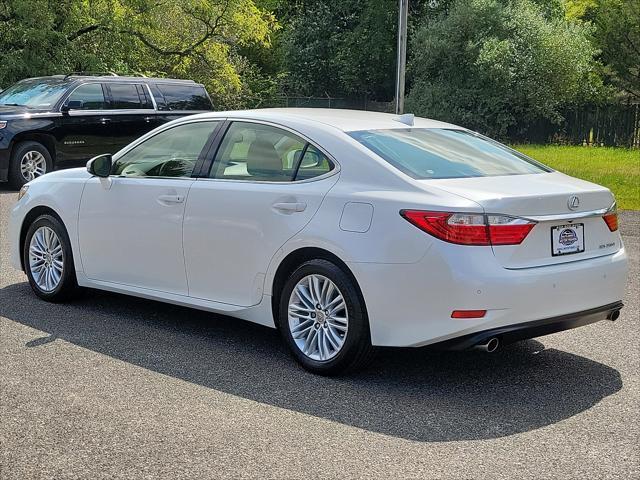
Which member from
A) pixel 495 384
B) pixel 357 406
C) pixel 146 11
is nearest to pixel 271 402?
pixel 357 406

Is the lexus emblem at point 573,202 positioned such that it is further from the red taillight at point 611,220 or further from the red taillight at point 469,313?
the red taillight at point 469,313

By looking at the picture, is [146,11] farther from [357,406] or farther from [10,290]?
[357,406]

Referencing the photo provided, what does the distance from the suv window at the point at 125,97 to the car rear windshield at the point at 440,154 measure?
37.0 feet

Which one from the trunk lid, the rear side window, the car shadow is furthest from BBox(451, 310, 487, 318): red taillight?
the rear side window

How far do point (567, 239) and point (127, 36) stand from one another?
2374cm

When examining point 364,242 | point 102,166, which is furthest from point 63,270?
point 364,242

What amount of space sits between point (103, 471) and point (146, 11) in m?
24.8

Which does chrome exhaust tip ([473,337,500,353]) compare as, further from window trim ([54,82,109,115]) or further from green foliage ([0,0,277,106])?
green foliage ([0,0,277,106])

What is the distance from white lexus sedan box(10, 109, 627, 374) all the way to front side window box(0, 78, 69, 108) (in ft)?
30.6

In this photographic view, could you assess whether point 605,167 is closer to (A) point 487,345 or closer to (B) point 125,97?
(B) point 125,97

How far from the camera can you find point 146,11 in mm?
27234

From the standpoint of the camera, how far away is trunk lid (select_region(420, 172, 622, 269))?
16.5 feet

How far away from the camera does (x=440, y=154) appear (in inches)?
228

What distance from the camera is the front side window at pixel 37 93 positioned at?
15786mm
